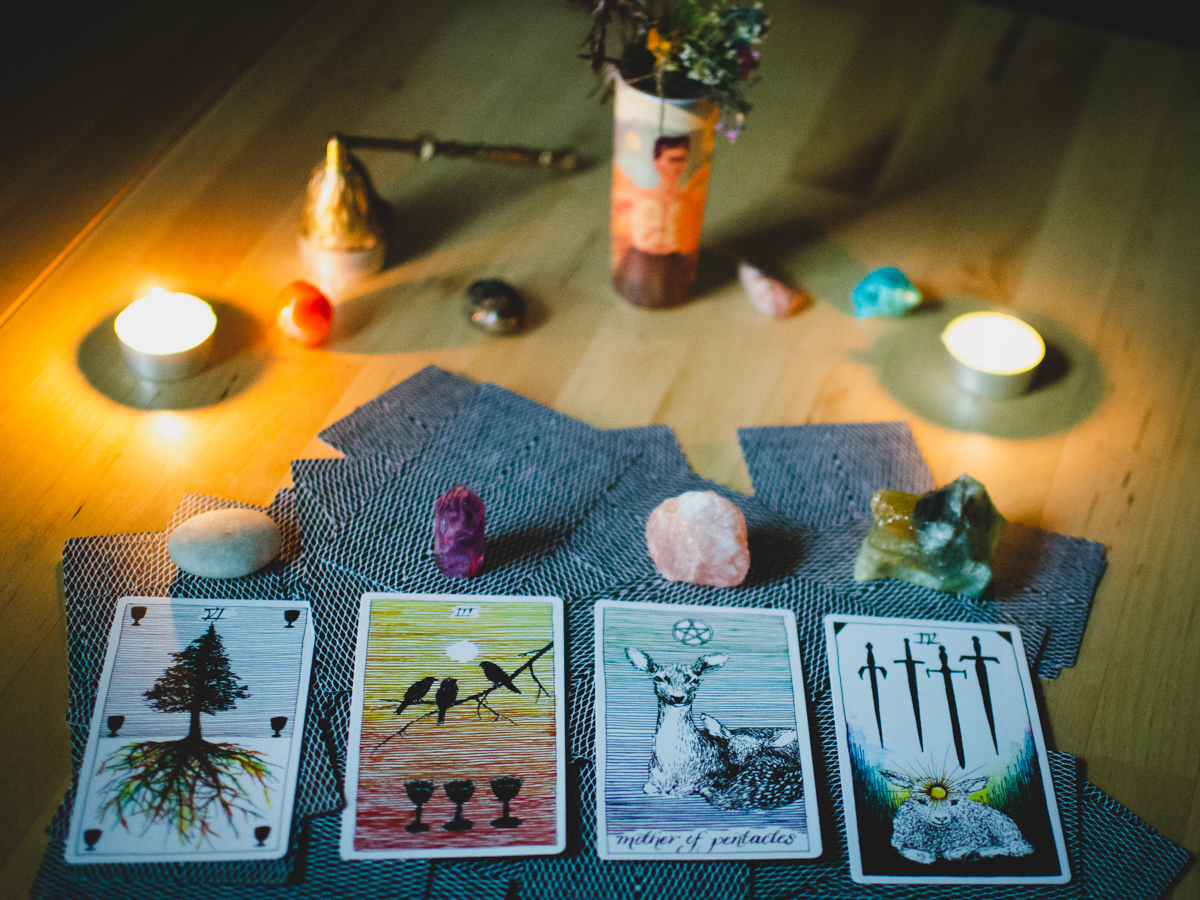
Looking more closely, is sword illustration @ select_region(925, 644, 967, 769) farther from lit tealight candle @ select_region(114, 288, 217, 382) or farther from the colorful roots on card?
lit tealight candle @ select_region(114, 288, 217, 382)

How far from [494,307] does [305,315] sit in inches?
8.4

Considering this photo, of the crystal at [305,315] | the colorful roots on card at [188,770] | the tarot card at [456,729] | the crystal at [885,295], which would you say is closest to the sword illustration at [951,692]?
the tarot card at [456,729]

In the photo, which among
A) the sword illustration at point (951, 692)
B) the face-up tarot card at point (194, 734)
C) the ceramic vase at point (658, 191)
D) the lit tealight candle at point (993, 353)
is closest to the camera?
the face-up tarot card at point (194, 734)

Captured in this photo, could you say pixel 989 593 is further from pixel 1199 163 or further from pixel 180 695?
pixel 1199 163

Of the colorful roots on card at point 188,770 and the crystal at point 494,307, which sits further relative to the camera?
the crystal at point 494,307

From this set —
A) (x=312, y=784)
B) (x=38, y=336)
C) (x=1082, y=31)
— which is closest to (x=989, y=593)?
(x=312, y=784)

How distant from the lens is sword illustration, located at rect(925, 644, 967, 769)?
896 millimetres

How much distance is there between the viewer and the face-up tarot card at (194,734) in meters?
0.78

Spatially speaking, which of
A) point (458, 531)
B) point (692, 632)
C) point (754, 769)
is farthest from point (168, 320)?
point (754, 769)

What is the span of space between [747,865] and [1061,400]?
69cm

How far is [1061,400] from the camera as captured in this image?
3.95ft

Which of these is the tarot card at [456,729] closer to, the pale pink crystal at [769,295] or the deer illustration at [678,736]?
the deer illustration at [678,736]

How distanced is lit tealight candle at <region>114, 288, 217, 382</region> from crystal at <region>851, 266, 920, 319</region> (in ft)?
2.53

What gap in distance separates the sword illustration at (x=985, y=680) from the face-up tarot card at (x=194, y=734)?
60 centimetres
